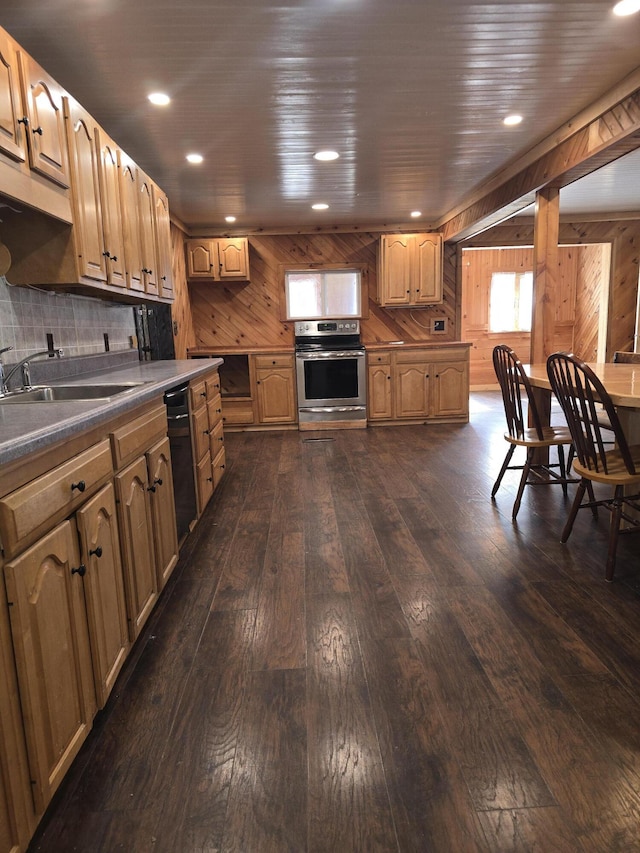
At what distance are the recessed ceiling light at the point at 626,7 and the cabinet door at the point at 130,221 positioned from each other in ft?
7.87

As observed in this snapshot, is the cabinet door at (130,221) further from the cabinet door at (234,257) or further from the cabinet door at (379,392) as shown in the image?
the cabinet door at (379,392)

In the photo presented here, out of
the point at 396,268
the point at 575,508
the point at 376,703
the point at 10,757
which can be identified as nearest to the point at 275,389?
the point at 396,268

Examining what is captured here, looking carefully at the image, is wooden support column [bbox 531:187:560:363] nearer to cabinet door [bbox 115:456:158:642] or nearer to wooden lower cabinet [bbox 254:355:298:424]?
wooden lower cabinet [bbox 254:355:298:424]

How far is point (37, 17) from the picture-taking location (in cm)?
212

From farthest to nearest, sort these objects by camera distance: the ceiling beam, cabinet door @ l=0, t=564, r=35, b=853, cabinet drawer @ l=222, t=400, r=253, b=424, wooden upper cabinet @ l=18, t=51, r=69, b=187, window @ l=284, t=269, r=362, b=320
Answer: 1. window @ l=284, t=269, r=362, b=320
2. cabinet drawer @ l=222, t=400, r=253, b=424
3. the ceiling beam
4. wooden upper cabinet @ l=18, t=51, r=69, b=187
5. cabinet door @ l=0, t=564, r=35, b=853

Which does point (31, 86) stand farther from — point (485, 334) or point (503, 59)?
point (485, 334)

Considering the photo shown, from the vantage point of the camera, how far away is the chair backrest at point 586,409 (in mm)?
2291

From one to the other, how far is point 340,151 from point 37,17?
2209 mm

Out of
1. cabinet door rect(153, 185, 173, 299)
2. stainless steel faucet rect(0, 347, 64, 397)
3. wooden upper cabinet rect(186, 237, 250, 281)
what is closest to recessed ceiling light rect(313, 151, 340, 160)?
cabinet door rect(153, 185, 173, 299)

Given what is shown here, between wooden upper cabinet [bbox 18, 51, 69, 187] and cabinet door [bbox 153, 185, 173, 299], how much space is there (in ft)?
4.56

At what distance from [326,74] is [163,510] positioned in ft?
→ 7.43

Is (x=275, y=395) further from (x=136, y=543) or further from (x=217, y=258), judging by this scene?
(x=136, y=543)

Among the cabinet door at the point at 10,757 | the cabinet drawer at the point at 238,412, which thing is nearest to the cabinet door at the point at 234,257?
the cabinet drawer at the point at 238,412

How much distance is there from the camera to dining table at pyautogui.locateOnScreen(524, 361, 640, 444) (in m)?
2.23
